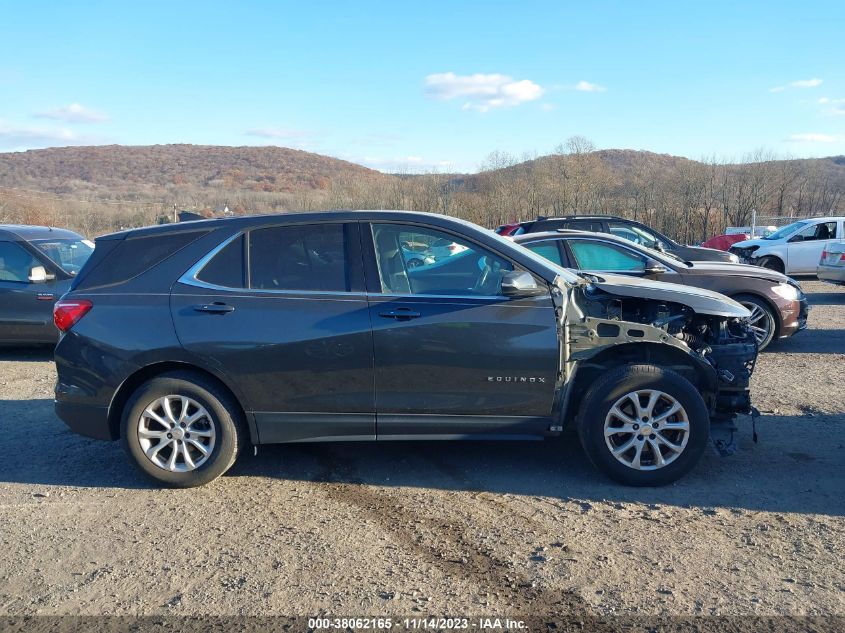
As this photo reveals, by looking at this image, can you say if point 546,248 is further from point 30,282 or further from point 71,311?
point 30,282

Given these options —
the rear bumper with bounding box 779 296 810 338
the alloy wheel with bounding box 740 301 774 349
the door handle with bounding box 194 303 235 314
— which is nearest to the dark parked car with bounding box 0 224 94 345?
the door handle with bounding box 194 303 235 314

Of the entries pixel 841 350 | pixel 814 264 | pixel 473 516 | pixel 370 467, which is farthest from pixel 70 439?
pixel 814 264

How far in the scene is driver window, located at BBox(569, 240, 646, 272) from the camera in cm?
919

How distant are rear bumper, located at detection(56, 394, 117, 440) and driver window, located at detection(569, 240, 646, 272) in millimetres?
6142

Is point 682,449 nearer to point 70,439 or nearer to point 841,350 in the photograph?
point 70,439

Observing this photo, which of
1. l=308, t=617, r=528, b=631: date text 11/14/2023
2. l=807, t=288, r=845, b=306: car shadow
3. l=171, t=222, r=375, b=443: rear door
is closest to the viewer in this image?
l=308, t=617, r=528, b=631: date text 11/14/2023

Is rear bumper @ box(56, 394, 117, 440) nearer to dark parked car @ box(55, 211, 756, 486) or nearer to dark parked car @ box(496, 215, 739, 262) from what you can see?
dark parked car @ box(55, 211, 756, 486)

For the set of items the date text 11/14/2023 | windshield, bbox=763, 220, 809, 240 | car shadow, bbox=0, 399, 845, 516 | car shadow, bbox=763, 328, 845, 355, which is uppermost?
windshield, bbox=763, 220, 809, 240

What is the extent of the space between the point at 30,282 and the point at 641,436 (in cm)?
802

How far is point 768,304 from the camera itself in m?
9.07

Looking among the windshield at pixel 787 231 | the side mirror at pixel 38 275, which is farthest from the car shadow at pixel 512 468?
the windshield at pixel 787 231

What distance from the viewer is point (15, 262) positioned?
372 inches

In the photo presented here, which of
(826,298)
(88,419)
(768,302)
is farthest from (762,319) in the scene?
(88,419)

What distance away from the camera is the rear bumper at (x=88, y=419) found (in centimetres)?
493
